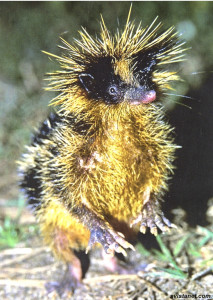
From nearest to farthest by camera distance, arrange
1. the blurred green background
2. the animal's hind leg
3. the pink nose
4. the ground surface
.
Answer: the pink nose, the ground surface, the animal's hind leg, the blurred green background

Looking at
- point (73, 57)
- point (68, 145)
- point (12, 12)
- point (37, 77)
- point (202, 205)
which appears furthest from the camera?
point (12, 12)

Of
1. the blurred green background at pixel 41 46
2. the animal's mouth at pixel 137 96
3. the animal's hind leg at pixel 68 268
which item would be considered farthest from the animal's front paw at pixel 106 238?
the blurred green background at pixel 41 46

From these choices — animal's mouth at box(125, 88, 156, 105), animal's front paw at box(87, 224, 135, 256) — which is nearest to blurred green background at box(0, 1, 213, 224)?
animal's front paw at box(87, 224, 135, 256)

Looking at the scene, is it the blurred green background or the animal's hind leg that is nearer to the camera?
the animal's hind leg

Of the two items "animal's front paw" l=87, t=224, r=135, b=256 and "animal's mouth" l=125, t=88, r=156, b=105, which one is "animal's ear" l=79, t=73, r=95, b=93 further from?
"animal's front paw" l=87, t=224, r=135, b=256

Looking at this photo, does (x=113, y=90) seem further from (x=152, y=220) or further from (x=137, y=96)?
(x=152, y=220)

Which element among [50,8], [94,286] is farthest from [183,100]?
[50,8]

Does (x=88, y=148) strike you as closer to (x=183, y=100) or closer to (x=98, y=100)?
(x=98, y=100)

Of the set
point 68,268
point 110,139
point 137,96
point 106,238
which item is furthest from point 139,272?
point 137,96
